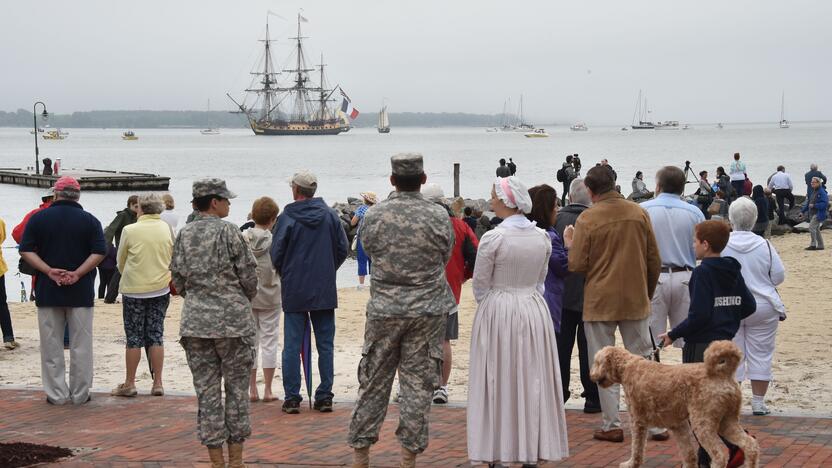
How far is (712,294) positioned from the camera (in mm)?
6293

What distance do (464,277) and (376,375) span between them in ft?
7.14

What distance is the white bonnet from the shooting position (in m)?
6.20

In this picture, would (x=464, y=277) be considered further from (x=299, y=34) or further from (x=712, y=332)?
(x=299, y=34)

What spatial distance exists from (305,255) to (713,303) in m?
3.19

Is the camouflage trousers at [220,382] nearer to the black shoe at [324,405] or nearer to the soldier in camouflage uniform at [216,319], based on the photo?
the soldier in camouflage uniform at [216,319]

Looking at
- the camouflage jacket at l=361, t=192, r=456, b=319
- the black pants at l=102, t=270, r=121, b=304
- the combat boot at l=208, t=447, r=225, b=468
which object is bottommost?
the black pants at l=102, t=270, r=121, b=304

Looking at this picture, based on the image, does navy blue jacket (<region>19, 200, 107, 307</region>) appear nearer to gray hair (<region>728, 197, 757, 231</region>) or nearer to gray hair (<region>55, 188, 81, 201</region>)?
gray hair (<region>55, 188, 81, 201</region>)

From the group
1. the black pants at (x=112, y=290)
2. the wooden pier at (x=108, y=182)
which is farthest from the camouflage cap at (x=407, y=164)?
the wooden pier at (x=108, y=182)

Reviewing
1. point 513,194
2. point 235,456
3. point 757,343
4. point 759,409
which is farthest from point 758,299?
point 235,456

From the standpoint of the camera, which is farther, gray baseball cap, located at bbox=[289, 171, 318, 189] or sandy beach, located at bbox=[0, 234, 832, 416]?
sandy beach, located at bbox=[0, 234, 832, 416]

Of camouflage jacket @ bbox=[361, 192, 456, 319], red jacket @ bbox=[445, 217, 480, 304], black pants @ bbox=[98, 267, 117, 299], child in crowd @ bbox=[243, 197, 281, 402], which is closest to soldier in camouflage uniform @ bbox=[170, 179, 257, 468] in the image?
camouflage jacket @ bbox=[361, 192, 456, 319]

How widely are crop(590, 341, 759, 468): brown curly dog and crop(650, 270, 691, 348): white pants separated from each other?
5.44 feet

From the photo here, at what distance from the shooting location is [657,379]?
575cm

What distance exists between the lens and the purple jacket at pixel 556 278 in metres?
7.36
